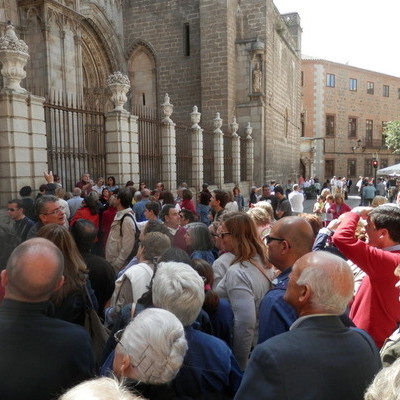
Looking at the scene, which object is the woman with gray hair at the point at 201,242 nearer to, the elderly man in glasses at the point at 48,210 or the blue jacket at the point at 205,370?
the elderly man in glasses at the point at 48,210

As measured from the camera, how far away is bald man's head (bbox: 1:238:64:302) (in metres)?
1.95

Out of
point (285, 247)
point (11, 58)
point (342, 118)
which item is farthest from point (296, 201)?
point (342, 118)

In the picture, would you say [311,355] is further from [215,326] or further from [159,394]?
[215,326]

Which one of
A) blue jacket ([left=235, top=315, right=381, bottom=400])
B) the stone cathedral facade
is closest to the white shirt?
the stone cathedral facade

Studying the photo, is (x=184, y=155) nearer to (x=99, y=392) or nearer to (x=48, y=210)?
(x=48, y=210)

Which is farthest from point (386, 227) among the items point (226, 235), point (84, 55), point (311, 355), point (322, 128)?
point (322, 128)

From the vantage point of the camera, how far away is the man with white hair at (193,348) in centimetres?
193

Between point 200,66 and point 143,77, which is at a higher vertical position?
point 200,66

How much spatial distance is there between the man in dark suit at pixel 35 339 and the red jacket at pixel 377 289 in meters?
1.87

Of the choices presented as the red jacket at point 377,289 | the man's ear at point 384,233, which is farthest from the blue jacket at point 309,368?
the man's ear at point 384,233

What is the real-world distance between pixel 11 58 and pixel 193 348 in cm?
753

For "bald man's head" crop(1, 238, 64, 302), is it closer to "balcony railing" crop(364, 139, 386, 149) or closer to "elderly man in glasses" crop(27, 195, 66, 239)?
"elderly man in glasses" crop(27, 195, 66, 239)

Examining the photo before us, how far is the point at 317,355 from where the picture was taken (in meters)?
1.67

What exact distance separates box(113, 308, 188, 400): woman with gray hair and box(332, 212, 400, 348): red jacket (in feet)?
5.21
